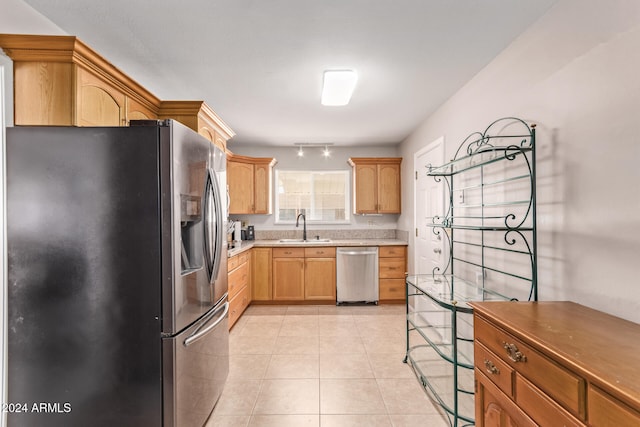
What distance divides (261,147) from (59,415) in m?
4.15

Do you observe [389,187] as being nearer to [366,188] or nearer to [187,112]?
[366,188]

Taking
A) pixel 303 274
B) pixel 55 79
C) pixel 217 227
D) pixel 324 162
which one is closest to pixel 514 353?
pixel 217 227

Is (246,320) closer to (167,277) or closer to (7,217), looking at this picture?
(167,277)

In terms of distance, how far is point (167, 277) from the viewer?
148cm

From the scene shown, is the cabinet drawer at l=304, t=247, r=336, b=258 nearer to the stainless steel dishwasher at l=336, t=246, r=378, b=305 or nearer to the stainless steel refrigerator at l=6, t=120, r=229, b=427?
the stainless steel dishwasher at l=336, t=246, r=378, b=305

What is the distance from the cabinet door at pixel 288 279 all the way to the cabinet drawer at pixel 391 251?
3.92 feet

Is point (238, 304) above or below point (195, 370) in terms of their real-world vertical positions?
below

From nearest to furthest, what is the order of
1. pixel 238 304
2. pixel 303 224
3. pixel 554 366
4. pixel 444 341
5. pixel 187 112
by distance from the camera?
pixel 554 366
pixel 187 112
pixel 444 341
pixel 238 304
pixel 303 224

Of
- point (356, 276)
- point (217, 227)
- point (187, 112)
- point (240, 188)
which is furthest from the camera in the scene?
point (240, 188)

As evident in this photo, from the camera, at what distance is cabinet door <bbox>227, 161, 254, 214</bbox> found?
A: 4.54 meters

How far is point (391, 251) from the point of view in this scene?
4371mm

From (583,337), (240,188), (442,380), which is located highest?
(240,188)

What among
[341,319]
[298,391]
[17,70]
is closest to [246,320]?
[341,319]

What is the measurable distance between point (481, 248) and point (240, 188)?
137 inches
